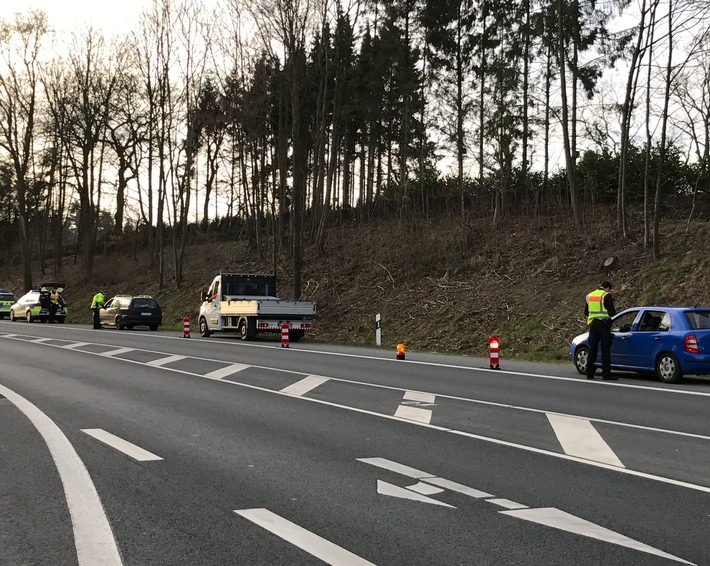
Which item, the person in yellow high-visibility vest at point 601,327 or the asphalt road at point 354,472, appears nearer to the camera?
the asphalt road at point 354,472

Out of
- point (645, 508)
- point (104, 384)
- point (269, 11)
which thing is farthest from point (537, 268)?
point (645, 508)

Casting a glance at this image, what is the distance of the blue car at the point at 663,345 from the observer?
45.8 ft

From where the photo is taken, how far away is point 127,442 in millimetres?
8148

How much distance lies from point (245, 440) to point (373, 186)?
41.2m

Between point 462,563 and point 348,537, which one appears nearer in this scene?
point 462,563

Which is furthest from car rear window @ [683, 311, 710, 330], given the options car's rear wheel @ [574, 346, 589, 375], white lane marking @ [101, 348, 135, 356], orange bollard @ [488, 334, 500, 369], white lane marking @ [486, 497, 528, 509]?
white lane marking @ [101, 348, 135, 356]

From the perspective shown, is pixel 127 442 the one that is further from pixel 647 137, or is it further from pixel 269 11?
pixel 269 11

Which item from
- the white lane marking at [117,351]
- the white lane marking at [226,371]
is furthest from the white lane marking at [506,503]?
the white lane marking at [117,351]

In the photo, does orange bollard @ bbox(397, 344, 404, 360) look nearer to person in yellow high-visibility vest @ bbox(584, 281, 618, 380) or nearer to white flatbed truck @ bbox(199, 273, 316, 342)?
person in yellow high-visibility vest @ bbox(584, 281, 618, 380)

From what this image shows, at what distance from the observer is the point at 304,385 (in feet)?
44.5

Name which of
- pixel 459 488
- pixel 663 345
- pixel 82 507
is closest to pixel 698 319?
pixel 663 345

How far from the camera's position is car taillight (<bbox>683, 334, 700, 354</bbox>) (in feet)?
45.8

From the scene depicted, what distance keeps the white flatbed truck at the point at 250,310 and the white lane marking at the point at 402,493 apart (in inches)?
796

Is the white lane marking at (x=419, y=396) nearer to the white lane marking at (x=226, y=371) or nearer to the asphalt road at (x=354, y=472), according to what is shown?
the asphalt road at (x=354, y=472)
